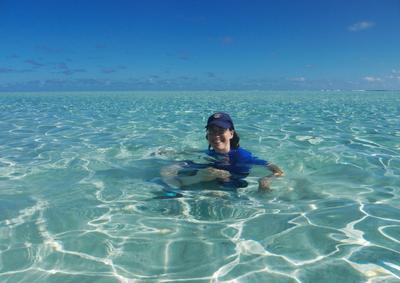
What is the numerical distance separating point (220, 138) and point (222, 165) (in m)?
0.39

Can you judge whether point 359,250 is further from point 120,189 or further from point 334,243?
point 120,189

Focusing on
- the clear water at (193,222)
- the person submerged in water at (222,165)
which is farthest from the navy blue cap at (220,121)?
the clear water at (193,222)

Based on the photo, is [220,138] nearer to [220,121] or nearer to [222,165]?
[220,121]

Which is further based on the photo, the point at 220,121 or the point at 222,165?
the point at 222,165

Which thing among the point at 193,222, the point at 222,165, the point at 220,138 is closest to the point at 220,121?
the point at 220,138

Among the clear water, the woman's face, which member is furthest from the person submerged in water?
the clear water

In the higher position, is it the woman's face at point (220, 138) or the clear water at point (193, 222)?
the woman's face at point (220, 138)

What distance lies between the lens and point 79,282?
2480mm

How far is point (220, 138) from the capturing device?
452 cm

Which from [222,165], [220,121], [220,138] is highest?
[220,121]

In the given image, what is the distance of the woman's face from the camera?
176 inches

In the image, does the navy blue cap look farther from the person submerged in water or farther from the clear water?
the clear water

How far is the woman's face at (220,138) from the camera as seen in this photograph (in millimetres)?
4469

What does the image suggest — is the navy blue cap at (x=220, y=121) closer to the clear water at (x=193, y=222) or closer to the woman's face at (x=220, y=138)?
the woman's face at (x=220, y=138)
